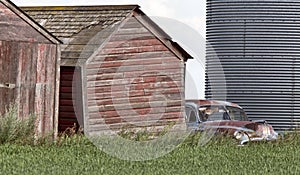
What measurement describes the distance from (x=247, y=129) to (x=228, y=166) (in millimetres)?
7039

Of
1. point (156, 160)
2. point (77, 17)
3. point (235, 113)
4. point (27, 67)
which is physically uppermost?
point (77, 17)

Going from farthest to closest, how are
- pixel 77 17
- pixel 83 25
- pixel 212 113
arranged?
pixel 77 17 < pixel 83 25 < pixel 212 113

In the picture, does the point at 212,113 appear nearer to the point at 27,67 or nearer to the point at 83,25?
the point at 27,67

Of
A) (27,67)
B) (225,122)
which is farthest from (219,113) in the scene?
(27,67)

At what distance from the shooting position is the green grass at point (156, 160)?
1680 centimetres

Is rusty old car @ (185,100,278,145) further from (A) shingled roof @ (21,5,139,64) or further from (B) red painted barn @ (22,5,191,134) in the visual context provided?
(A) shingled roof @ (21,5,139,64)

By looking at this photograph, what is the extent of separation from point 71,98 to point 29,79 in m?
4.18

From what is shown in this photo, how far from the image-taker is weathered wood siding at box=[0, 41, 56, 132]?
76.4ft

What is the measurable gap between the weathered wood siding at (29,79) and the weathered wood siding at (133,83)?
339 centimetres

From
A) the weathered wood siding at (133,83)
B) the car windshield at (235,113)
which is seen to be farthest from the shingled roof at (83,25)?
the car windshield at (235,113)

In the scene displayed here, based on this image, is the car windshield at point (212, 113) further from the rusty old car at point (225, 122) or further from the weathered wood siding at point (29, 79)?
the weathered wood siding at point (29, 79)

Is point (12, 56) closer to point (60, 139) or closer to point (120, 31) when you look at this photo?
point (60, 139)

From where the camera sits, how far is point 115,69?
28.6 m

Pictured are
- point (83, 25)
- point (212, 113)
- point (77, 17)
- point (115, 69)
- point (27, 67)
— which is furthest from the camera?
point (77, 17)
